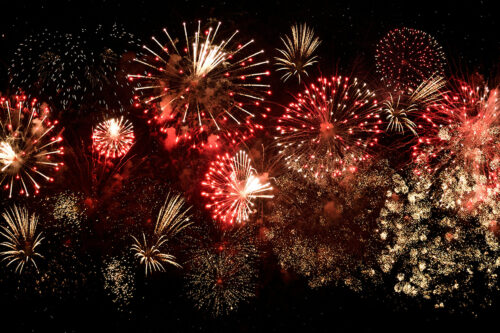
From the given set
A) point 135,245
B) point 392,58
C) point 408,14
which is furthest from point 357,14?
point 135,245

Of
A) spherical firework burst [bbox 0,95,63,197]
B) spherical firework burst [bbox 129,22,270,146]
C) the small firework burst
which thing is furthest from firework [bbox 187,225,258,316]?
the small firework burst

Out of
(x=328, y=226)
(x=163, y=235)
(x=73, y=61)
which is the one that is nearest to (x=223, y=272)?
(x=163, y=235)

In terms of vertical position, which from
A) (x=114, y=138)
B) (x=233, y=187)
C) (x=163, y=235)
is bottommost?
(x=163, y=235)

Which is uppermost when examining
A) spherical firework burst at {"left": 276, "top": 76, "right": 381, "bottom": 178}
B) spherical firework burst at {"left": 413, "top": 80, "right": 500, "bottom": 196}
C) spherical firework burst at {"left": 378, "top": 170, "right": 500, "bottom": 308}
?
spherical firework burst at {"left": 276, "top": 76, "right": 381, "bottom": 178}

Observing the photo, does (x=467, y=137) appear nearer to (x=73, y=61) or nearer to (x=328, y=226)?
(x=328, y=226)

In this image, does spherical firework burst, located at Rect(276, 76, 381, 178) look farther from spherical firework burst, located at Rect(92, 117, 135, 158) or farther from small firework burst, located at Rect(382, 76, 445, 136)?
spherical firework burst, located at Rect(92, 117, 135, 158)

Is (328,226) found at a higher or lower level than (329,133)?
lower
